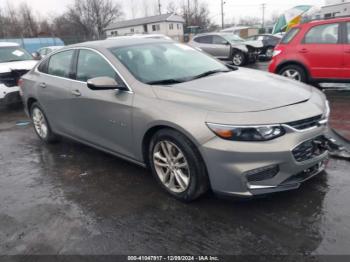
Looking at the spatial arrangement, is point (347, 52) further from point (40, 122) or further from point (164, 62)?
point (40, 122)

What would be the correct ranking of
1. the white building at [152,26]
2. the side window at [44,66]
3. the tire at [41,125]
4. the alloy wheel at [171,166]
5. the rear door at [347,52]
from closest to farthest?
1. the alloy wheel at [171,166]
2. the side window at [44,66]
3. the tire at [41,125]
4. the rear door at [347,52]
5. the white building at [152,26]

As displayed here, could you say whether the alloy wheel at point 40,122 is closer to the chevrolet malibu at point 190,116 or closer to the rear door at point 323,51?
the chevrolet malibu at point 190,116

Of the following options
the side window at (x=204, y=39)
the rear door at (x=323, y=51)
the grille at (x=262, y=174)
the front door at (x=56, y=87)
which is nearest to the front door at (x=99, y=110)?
the front door at (x=56, y=87)

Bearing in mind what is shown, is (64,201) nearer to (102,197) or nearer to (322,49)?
(102,197)

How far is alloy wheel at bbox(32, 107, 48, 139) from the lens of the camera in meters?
5.51

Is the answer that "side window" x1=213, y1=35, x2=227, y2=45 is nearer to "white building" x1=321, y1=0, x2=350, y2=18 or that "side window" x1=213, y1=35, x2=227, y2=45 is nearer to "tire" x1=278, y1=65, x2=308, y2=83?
"white building" x1=321, y1=0, x2=350, y2=18

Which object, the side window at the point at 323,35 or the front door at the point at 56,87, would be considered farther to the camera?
the side window at the point at 323,35

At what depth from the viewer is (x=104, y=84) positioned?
3619 mm

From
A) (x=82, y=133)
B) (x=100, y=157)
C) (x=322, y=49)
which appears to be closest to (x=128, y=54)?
(x=82, y=133)

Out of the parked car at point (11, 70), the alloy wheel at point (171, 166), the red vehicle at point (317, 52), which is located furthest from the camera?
the parked car at point (11, 70)

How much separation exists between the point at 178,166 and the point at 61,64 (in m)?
2.65

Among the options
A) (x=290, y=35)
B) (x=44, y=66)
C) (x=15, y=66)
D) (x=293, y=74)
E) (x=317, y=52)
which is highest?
(x=44, y=66)

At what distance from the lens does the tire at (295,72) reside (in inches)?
303

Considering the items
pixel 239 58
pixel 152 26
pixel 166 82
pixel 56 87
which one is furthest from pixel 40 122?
pixel 152 26
